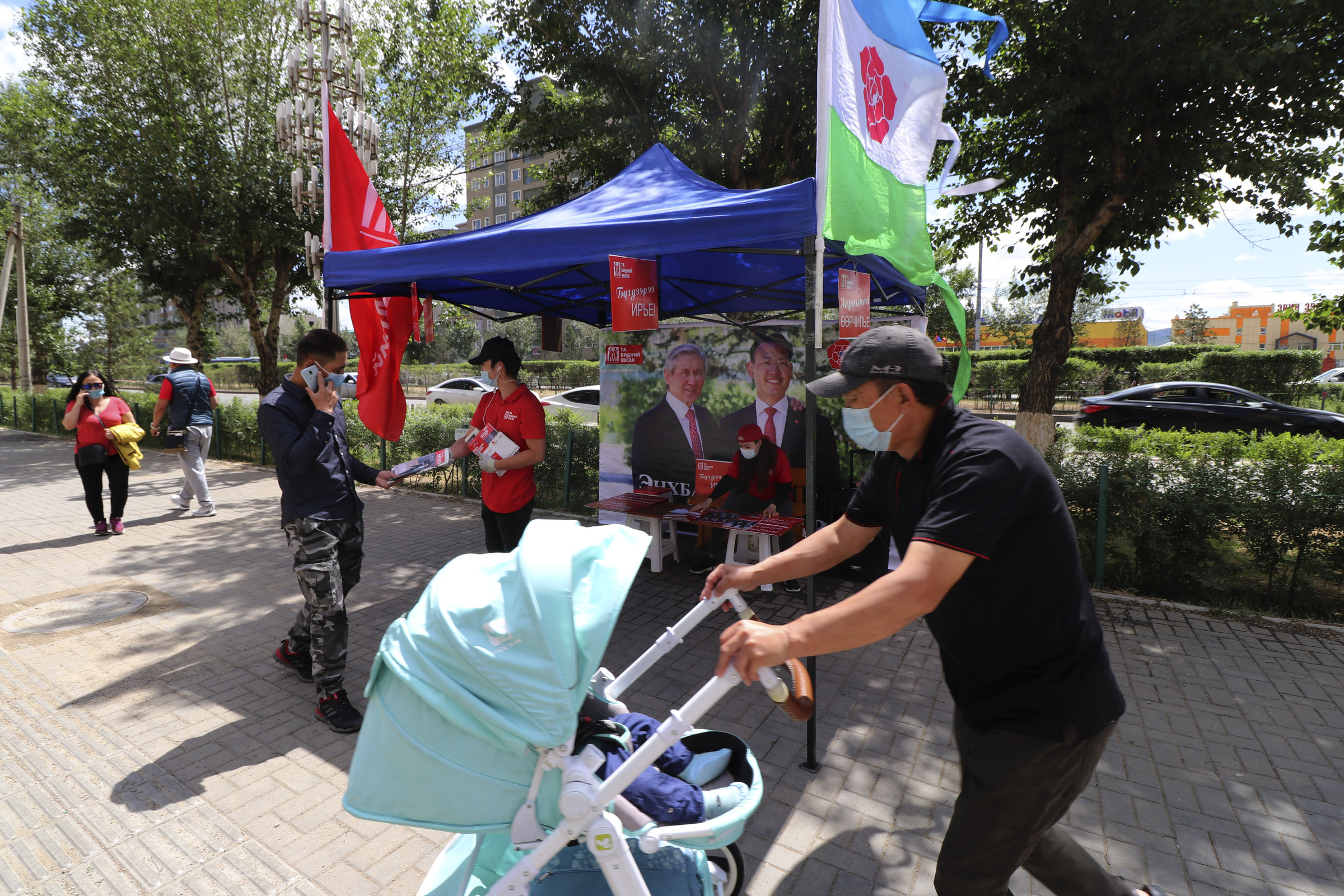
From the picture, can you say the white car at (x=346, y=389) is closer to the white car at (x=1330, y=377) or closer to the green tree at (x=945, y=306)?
the green tree at (x=945, y=306)

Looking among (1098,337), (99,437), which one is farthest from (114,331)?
(1098,337)

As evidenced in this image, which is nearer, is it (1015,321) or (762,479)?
(762,479)

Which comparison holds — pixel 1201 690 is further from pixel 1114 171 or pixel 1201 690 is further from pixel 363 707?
pixel 1114 171

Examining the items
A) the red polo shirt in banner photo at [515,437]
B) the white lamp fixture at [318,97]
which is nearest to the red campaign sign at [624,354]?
the red polo shirt in banner photo at [515,437]

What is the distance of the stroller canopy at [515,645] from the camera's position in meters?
1.75

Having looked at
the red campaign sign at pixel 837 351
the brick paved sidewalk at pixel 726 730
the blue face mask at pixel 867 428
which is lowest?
the brick paved sidewalk at pixel 726 730

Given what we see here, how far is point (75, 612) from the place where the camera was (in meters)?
5.40

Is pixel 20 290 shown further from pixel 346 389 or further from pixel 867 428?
pixel 867 428

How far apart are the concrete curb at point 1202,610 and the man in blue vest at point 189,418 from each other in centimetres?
1000

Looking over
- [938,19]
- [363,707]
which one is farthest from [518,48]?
[363,707]

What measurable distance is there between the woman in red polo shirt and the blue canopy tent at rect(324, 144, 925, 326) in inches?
23.1

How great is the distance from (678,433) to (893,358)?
503 cm

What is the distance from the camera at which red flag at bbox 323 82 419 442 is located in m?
5.53

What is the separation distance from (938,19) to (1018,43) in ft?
17.3
